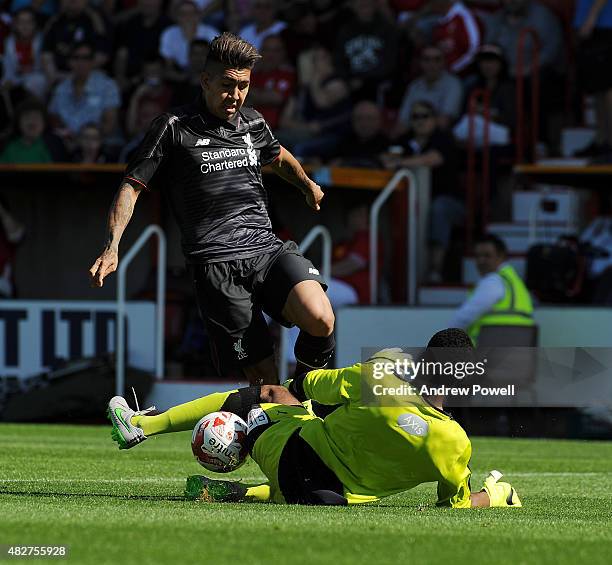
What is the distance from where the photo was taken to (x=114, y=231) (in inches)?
312

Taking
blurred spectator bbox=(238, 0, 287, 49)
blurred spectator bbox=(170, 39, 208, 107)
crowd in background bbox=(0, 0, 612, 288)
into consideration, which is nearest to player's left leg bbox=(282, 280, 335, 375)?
crowd in background bbox=(0, 0, 612, 288)

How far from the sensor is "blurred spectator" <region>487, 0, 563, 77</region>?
57.7 feet

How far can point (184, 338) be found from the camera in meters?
15.7

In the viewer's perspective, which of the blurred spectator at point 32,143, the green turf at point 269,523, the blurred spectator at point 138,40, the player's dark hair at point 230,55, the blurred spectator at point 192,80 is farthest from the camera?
the blurred spectator at point 138,40

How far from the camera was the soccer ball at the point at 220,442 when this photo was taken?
727 centimetres

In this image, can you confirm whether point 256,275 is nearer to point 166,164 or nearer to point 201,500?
point 166,164

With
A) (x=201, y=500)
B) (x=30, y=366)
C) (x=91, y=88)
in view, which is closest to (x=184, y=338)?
(x=30, y=366)

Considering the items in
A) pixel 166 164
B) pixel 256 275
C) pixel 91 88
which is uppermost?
pixel 91 88

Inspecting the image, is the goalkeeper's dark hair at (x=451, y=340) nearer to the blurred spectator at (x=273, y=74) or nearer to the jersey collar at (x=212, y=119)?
the jersey collar at (x=212, y=119)

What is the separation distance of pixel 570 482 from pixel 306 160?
7.79 meters

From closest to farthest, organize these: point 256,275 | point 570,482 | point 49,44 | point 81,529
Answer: point 81,529 < point 256,275 < point 570,482 < point 49,44

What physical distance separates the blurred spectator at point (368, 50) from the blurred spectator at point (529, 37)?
1.13 m

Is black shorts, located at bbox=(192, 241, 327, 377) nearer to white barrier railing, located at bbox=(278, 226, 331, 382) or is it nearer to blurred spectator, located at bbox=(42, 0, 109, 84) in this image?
white barrier railing, located at bbox=(278, 226, 331, 382)

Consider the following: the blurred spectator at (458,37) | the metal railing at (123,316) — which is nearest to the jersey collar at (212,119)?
the metal railing at (123,316)
